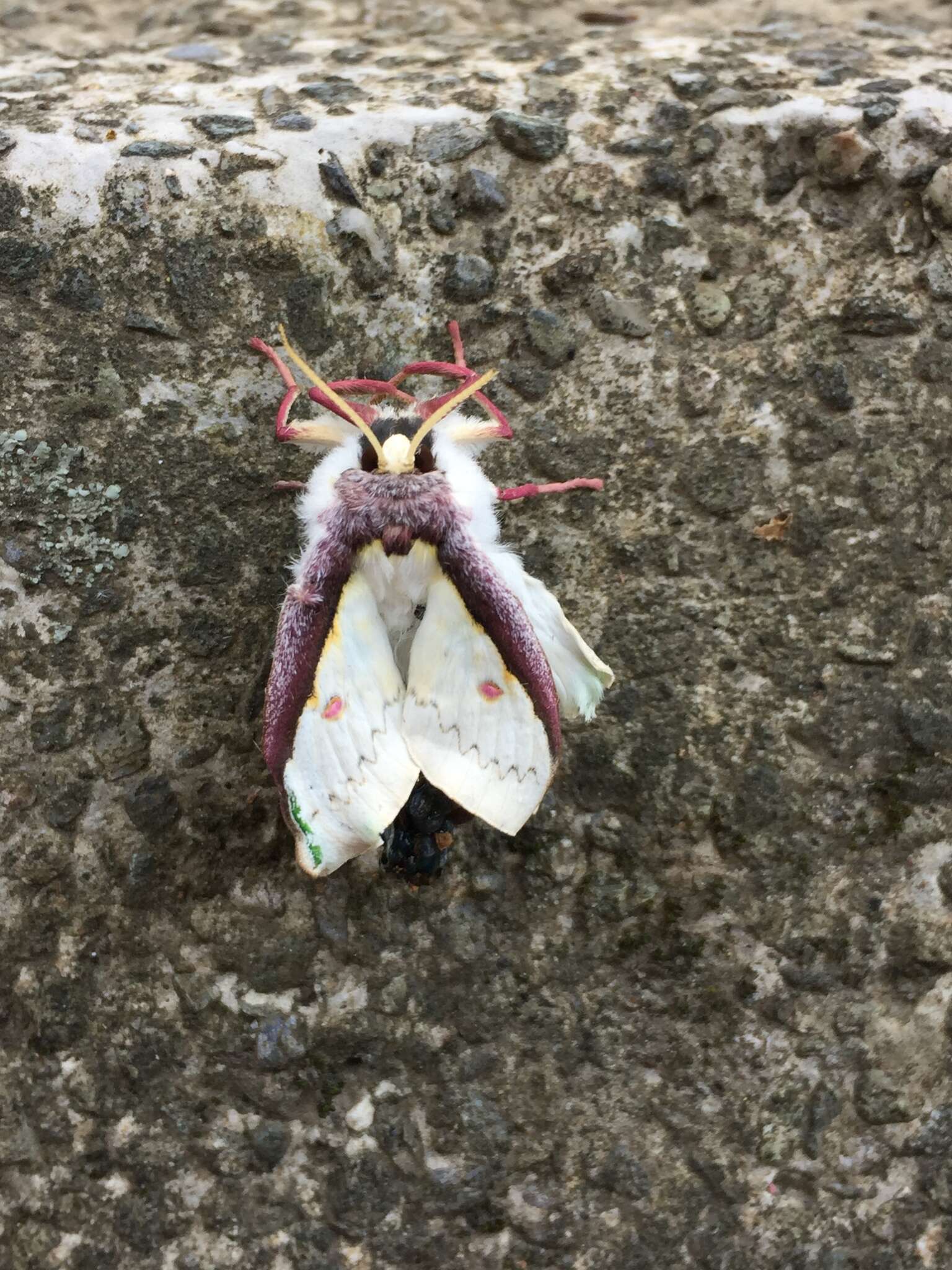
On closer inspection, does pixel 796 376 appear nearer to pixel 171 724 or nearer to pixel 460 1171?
pixel 171 724

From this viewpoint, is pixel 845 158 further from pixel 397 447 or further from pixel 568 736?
pixel 568 736

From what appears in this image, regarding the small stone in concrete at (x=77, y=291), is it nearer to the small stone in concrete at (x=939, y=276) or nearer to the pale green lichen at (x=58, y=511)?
the pale green lichen at (x=58, y=511)

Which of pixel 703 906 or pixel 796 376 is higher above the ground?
pixel 796 376

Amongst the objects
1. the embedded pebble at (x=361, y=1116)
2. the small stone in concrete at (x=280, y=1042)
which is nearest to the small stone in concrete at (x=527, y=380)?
the small stone in concrete at (x=280, y=1042)

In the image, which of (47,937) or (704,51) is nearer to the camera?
(47,937)

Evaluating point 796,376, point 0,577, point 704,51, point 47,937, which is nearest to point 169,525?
point 0,577

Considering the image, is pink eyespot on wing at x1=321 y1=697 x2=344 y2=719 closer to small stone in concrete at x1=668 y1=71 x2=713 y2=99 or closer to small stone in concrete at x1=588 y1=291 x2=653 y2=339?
small stone in concrete at x1=588 y1=291 x2=653 y2=339

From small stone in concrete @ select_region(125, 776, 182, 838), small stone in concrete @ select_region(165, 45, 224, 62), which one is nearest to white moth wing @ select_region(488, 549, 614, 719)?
small stone in concrete @ select_region(125, 776, 182, 838)
